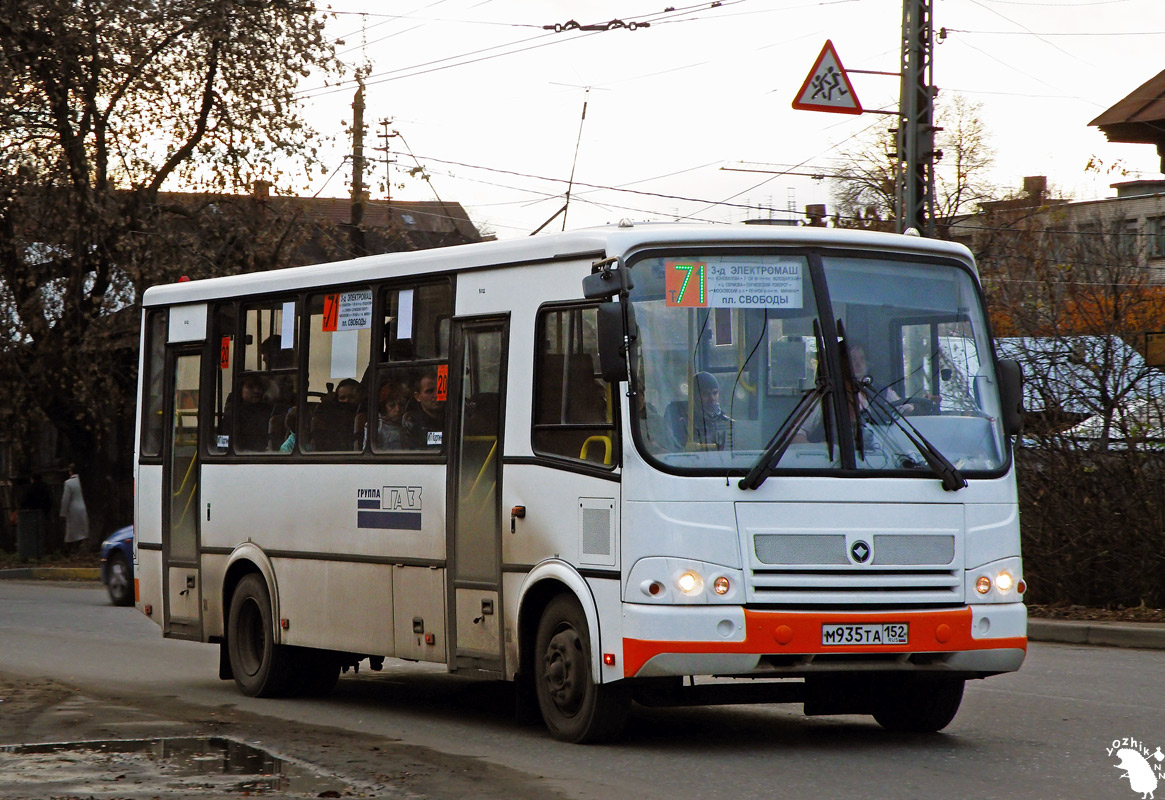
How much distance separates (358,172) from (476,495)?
23.4 metres

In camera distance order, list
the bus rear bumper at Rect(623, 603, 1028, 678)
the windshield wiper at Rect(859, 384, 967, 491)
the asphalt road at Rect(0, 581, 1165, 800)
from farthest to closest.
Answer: the windshield wiper at Rect(859, 384, 967, 491) → the bus rear bumper at Rect(623, 603, 1028, 678) → the asphalt road at Rect(0, 581, 1165, 800)

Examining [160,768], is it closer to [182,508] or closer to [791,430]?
[791,430]

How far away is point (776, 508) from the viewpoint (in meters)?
8.81

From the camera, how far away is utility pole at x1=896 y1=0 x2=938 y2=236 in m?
19.2

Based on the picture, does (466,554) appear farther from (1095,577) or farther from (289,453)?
(1095,577)

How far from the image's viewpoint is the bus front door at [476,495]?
32.6 feet

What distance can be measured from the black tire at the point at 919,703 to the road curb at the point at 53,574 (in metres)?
21.0

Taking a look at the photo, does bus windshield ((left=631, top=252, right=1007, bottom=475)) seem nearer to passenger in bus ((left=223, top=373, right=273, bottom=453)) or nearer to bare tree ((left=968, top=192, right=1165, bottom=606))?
passenger in bus ((left=223, top=373, right=273, bottom=453))

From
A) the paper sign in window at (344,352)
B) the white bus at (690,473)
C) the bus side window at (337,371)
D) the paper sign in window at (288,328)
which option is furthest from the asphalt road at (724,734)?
the paper sign in window at (288,328)

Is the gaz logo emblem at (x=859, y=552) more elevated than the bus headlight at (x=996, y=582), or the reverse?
the gaz logo emblem at (x=859, y=552)

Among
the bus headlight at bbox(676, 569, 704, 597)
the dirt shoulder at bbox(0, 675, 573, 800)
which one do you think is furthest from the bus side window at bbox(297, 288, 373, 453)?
the bus headlight at bbox(676, 569, 704, 597)

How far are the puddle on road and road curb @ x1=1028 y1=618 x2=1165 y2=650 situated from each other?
8.67 metres

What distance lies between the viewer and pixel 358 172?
32750 mm

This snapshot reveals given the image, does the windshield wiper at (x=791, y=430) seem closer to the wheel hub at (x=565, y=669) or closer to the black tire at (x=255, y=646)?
the wheel hub at (x=565, y=669)
